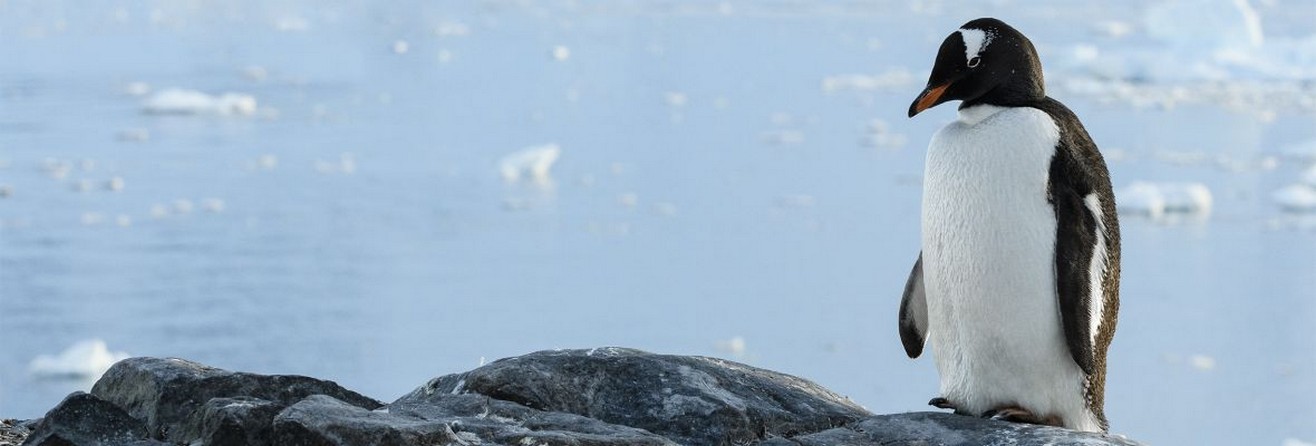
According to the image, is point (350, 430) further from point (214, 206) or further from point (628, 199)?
point (628, 199)

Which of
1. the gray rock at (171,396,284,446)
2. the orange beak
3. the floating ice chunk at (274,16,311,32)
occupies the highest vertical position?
the floating ice chunk at (274,16,311,32)

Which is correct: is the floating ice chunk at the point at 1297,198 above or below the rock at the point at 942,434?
above

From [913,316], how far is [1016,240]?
34cm

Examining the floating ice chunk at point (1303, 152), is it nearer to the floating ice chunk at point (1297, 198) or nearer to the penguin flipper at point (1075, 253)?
the floating ice chunk at point (1297, 198)

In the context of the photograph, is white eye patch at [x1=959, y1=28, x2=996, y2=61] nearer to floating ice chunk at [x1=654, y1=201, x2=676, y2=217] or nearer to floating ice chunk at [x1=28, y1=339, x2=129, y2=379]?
floating ice chunk at [x1=28, y1=339, x2=129, y2=379]

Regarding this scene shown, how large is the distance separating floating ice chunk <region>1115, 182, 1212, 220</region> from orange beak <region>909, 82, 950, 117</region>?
9296 mm

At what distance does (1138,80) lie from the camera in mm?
16844

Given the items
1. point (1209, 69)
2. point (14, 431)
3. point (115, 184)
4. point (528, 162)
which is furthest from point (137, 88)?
point (14, 431)

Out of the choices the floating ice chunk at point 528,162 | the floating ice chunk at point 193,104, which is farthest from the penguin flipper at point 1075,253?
the floating ice chunk at point 193,104

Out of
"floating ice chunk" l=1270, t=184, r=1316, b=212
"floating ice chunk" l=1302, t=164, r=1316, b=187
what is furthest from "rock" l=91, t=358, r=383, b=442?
"floating ice chunk" l=1302, t=164, r=1316, b=187

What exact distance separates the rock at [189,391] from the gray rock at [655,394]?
14cm

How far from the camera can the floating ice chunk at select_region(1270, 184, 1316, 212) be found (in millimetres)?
11953

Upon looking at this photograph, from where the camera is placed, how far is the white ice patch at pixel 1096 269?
2.30 metres

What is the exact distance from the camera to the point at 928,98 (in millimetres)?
2312
